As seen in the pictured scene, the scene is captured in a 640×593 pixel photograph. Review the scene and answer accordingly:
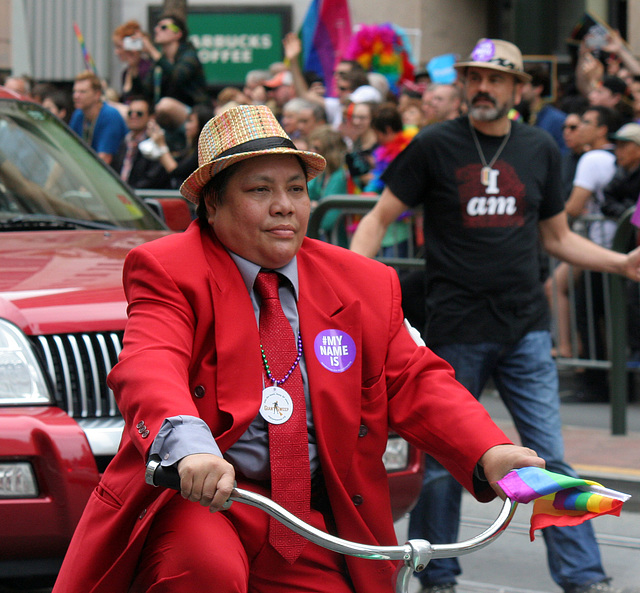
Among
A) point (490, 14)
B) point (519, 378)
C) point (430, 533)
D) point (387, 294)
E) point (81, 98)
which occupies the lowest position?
point (430, 533)

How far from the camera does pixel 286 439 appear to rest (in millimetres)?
2734

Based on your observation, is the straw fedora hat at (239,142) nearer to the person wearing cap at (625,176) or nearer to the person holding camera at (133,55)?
the person wearing cap at (625,176)

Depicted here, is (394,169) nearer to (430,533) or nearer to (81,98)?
(430,533)

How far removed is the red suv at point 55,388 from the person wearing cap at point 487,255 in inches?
20.4

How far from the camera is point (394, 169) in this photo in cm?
495

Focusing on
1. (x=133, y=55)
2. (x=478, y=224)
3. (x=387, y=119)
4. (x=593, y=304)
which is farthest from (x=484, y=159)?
(x=133, y=55)

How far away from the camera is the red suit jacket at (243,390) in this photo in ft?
8.66

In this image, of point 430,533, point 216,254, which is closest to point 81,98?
point 430,533

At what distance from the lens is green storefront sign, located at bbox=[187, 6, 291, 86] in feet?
73.0

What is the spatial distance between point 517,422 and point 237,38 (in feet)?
60.5

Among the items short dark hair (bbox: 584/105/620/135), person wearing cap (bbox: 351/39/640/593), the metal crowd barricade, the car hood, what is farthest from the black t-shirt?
short dark hair (bbox: 584/105/620/135)

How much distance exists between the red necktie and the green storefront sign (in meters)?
19.9

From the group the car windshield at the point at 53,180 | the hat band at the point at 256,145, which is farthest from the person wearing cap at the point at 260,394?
the car windshield at the point at 53,180

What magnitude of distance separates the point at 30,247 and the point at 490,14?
1631 cm
